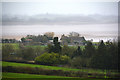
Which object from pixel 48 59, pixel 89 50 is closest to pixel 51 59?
pixel 48 59

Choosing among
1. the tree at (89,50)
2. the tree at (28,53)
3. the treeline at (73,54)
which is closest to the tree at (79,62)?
the treeline at (73,54)

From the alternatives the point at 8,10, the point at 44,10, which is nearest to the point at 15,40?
the point at 8,10

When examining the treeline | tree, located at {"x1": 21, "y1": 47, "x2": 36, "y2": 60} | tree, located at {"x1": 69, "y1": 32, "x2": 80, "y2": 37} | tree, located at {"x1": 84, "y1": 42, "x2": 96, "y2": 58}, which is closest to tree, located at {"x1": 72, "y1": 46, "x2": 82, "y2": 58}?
the treeline

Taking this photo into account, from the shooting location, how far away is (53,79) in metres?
4.90

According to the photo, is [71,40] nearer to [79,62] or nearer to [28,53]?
[79,62]

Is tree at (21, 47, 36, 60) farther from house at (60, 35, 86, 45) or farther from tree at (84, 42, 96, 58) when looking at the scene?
tree at (84, 42, 96, 58)

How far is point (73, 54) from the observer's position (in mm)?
4891

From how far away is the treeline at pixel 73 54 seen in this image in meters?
4.84

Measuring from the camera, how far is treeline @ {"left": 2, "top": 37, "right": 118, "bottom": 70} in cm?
484

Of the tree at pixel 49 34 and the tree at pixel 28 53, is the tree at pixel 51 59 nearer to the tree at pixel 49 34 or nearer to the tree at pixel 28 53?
the tree at pixel 28 53

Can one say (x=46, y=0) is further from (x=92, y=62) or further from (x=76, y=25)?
(x=92, y=62)

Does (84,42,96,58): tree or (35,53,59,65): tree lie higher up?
(84,42,96,58): tree

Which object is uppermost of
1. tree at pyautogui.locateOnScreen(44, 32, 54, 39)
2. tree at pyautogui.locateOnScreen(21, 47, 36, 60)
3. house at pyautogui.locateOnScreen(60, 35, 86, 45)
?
tree at pyautogui.locateOnScreen(44, 32, 54, 39)

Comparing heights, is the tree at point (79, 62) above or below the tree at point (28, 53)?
below
